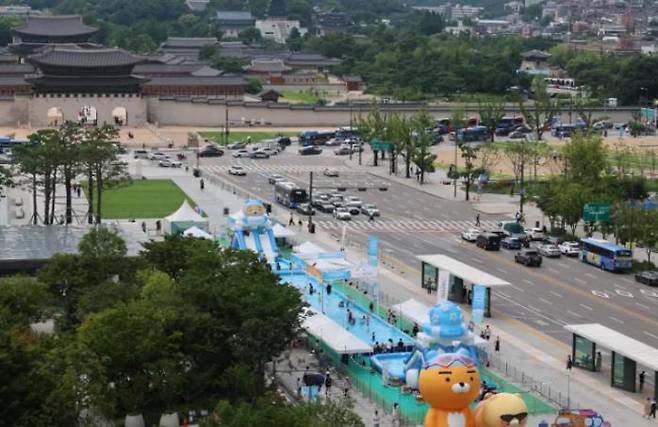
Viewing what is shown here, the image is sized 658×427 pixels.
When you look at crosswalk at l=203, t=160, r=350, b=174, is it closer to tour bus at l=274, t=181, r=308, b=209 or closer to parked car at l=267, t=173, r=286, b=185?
parked car at l=267, t=173, r=286, b=185

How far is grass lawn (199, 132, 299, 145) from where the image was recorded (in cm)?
10981

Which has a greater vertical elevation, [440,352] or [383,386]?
[440,352]

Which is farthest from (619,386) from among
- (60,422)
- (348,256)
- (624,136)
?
(624,136)

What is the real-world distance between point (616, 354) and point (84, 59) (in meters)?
84.7

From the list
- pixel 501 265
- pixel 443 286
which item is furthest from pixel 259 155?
pixel 443 286

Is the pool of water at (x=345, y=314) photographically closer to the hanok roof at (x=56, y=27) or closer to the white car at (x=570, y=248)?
the white car at (x=570, y=248)

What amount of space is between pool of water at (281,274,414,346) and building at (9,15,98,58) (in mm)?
98863

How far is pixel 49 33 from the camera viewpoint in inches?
5817

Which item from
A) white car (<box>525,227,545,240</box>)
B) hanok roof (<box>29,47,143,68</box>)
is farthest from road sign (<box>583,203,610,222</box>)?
hanok roof (<box>29,47,143,68</box>)

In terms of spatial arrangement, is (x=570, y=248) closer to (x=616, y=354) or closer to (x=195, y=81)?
(x=616, y=354)

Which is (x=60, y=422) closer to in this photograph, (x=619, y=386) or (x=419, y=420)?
(x=419, y=420)

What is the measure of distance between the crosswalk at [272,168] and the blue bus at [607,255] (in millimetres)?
34024

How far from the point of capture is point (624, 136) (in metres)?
116

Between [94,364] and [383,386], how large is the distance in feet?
30.9
